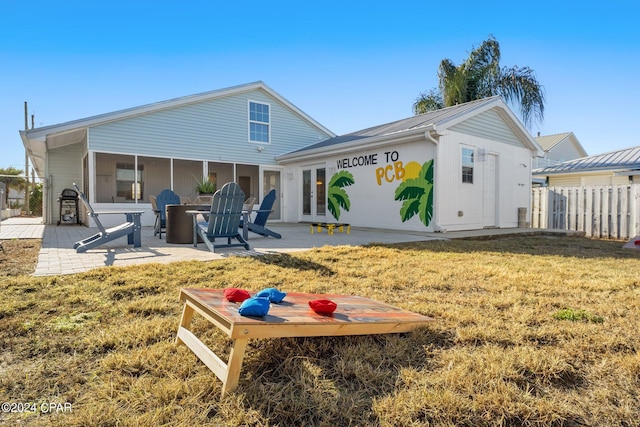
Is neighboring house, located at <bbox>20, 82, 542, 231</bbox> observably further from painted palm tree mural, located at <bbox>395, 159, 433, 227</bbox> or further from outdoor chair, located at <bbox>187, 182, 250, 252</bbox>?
outdoor chair, located at <bbox>187, 182, 250, 252</bbox>

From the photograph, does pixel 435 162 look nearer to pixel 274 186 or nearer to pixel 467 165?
pixel 467 165

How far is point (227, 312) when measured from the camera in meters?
1.70

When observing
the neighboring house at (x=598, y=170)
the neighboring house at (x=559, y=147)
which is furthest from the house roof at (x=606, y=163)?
the neighboring house at (x=559, y=147)

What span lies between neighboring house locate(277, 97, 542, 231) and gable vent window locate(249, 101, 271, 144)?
1.89 metres

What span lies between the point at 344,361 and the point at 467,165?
8997 mm

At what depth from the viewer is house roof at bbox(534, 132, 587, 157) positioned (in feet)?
83.2

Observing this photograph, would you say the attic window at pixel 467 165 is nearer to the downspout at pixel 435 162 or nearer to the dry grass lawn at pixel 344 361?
the downspout at pixel 435 162

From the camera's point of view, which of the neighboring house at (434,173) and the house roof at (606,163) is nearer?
the neighboring house at (434,173)

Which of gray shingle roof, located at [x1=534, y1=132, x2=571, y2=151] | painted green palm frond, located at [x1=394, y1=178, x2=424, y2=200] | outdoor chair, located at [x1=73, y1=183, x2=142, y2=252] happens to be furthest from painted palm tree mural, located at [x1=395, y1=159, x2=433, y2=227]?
gray shingle roof, located at [x1=534, y1=132, x2=571, y2=151]

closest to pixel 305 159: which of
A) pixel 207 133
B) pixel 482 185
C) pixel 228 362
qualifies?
pixel 207 133

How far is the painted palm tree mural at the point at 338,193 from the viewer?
36.5 ft

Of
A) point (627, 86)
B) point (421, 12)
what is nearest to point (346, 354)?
point (421, 12)

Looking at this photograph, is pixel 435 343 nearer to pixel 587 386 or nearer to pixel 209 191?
pixel 587 386

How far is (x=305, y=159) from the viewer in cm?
1255
